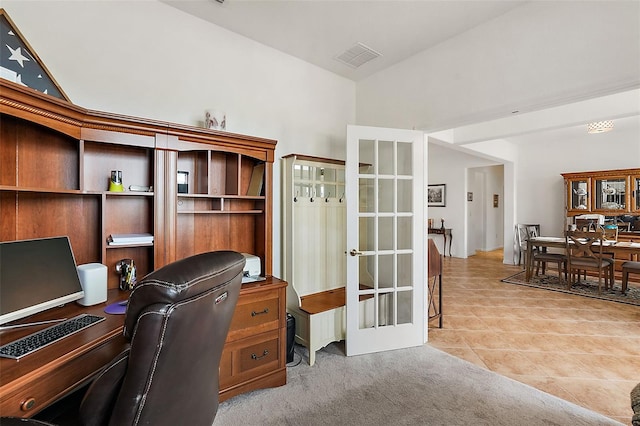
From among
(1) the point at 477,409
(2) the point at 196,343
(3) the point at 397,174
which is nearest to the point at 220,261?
(2) the point at 196,343

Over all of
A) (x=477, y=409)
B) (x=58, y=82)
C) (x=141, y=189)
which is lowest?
(x=477, y=409)

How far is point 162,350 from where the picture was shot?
87 centimetres

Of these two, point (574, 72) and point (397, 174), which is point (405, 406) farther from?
point (574, 72)

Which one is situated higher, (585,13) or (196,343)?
(585,13)

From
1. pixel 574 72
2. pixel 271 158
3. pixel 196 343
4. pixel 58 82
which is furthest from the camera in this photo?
pixel 271 158

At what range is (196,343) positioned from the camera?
987mm

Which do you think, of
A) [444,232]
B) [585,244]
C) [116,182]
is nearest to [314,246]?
[116,182]

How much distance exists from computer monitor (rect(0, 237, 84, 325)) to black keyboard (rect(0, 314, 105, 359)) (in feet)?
0.52

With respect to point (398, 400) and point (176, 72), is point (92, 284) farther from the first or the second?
→ point (398, 400)

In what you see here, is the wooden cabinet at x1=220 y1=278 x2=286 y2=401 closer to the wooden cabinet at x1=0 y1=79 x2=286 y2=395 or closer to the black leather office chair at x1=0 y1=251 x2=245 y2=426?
the wooden cabinet at x1=0 y1=79 x2=286 y2=395

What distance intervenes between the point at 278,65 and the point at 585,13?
237 cm

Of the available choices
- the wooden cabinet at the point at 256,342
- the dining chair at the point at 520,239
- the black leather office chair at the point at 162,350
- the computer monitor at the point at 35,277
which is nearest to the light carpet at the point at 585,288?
the dining chair at the point at 520,239

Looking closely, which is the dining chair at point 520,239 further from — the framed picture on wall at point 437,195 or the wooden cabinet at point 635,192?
the framed picture on wall at point 437,195

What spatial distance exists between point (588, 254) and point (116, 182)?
20.6 ft
